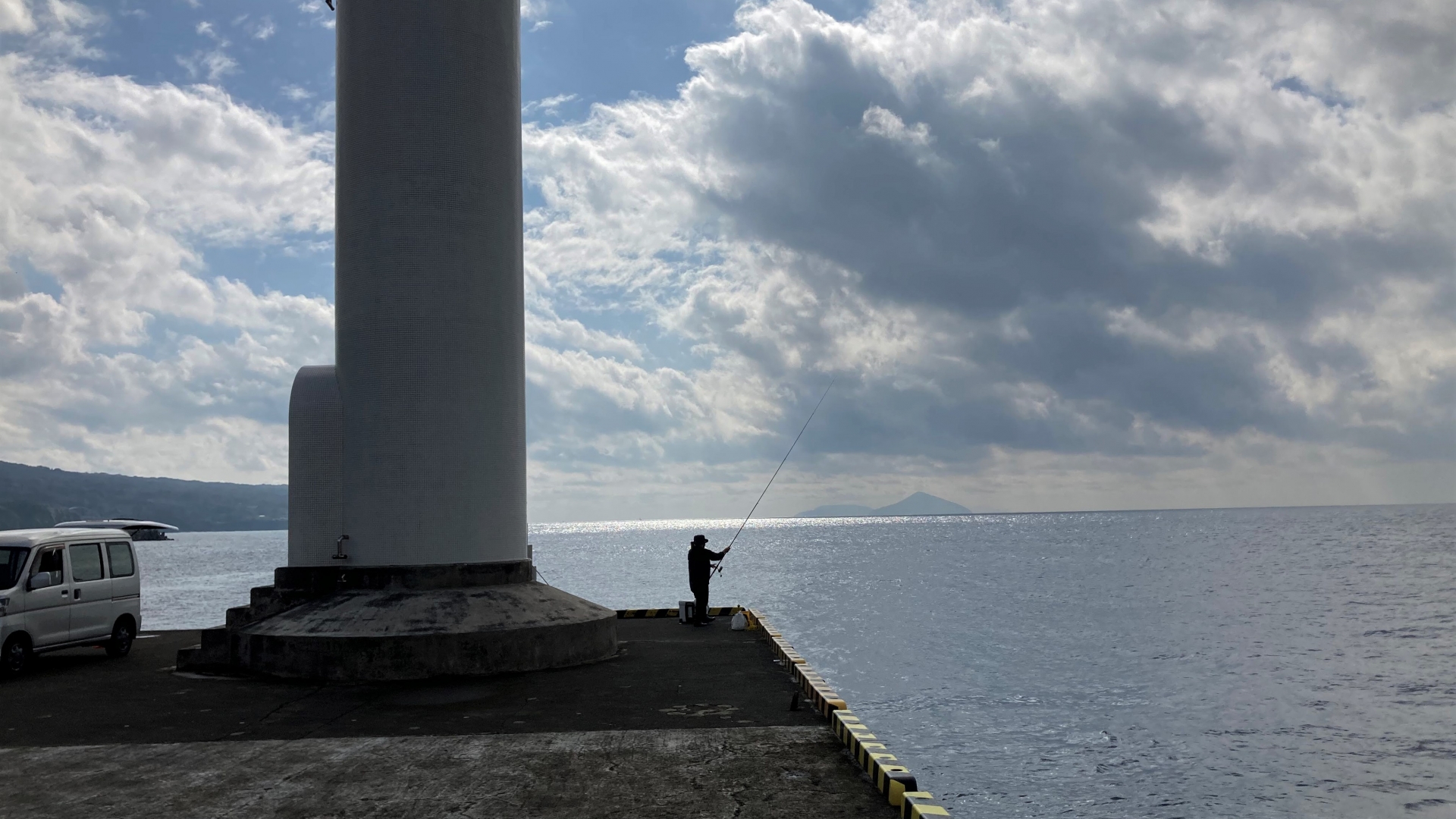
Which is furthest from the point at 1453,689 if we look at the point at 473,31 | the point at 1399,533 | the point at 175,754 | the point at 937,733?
the point at 1399,533

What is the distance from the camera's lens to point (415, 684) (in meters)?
12.0

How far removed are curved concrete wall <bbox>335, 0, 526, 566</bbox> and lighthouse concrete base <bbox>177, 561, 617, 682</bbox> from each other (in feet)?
1.05

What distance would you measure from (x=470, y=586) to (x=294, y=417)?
10.1ft

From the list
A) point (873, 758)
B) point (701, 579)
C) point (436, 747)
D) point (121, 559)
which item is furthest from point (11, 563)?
point (873, 758)

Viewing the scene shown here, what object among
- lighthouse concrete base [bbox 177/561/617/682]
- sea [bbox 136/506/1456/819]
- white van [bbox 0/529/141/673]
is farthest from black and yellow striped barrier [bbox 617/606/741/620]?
white van [bbox 0/529/141/673]

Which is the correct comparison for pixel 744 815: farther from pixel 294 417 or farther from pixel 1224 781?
pixel 1224 781

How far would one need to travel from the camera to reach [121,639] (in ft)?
50.1

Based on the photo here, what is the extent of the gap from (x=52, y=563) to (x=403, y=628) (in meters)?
4.89

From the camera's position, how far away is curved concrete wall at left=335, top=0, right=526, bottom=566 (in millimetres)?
13766

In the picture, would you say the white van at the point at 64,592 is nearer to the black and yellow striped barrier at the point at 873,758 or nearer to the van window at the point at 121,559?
the van window at the point at 121,559

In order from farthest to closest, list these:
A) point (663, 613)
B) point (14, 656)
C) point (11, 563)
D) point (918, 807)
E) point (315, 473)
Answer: point (663, 613) < point (315, 473) < point (11, 563) < point (14, 656) < point (918, 807)

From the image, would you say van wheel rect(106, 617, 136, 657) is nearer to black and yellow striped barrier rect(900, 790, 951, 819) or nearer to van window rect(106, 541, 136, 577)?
van window rect(106, 541, 136, 577)

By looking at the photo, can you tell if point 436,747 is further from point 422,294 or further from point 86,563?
point 86,563

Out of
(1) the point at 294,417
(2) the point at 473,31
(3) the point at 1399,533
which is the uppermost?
(2) the point at 473,31
